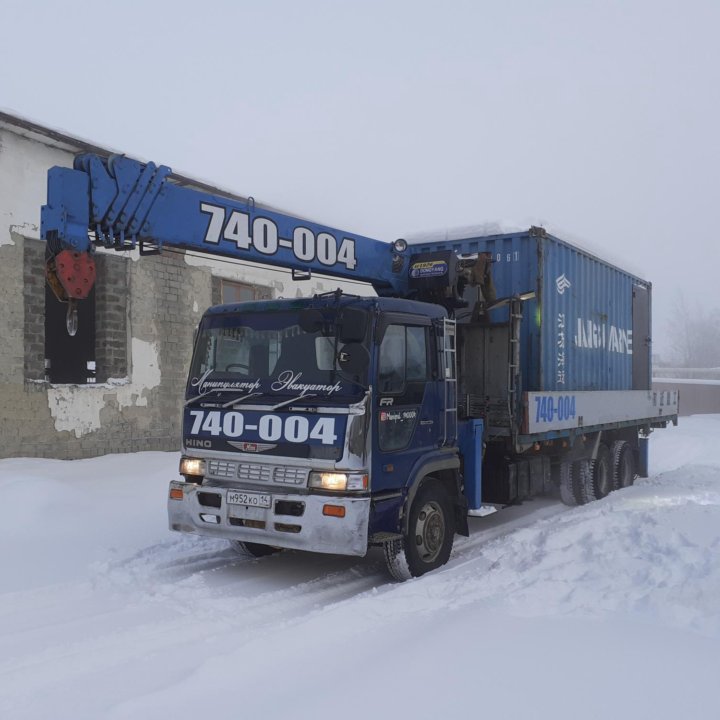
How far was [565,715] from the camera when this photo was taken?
125 inches

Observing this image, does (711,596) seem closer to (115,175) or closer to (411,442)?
(411,442)

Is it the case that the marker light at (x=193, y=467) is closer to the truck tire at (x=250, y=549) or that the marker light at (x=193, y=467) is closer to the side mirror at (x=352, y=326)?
the truck tire at (x=250, y=549)

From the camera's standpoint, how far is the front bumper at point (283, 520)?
16.8 ft

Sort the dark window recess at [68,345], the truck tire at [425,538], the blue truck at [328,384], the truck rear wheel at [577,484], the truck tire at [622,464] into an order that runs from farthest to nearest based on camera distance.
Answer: the dark window recess at [68,345] → the truck tire at [622,464] → the truck rear wheel at [577,484] → the truck tire at [425,538] → the blue truck at [328,384]

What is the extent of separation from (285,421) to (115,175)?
2.20m

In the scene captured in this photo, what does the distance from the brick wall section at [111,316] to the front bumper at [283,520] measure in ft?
20.5

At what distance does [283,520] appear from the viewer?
5250 mm

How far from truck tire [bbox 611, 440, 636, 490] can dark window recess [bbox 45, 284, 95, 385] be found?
8485mm

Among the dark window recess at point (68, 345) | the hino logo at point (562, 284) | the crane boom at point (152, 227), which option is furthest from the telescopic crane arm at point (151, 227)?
the dark window recess at point (68, 345)

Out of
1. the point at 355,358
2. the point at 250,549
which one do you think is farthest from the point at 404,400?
the point at 250,549

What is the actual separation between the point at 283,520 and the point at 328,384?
110cm

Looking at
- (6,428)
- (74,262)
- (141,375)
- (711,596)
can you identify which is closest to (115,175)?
(74,262)

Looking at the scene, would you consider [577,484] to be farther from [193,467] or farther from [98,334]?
[98,334]

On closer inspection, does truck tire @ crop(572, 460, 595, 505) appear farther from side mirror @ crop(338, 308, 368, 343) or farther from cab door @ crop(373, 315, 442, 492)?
side mirror @ crop(338, 308, 368, 343)
